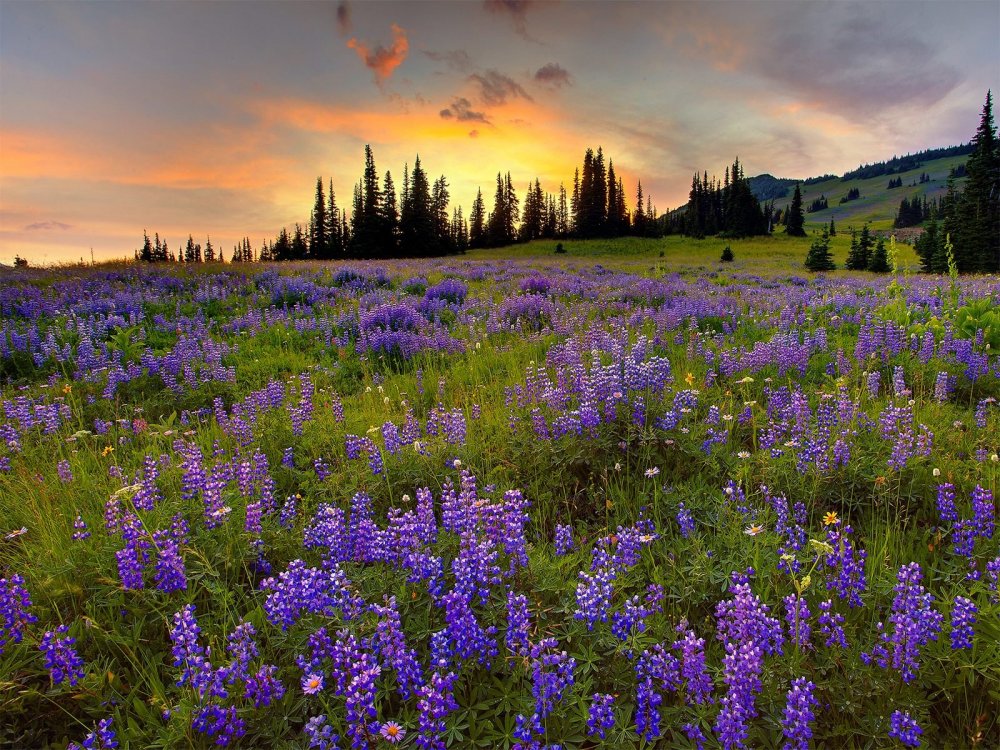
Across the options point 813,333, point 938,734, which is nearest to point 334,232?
point 813,333

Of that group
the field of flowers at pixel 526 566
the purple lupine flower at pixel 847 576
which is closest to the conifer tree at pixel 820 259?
the field of flowers at pixel 526 566

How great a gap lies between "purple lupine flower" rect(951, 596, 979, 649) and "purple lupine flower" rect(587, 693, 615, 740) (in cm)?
160

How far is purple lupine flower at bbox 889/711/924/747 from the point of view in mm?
2002

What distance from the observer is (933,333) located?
7055 millimetres

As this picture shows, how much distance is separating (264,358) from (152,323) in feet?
13.3

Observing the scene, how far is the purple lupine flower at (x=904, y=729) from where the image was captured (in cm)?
200

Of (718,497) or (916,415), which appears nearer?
(718,497)

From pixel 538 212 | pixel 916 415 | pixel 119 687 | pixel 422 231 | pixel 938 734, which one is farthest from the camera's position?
pixel 538 212

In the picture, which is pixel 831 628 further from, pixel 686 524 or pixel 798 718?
pixel 686 524

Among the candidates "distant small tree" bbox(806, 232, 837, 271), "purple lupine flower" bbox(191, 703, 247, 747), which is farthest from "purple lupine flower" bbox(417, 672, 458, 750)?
"distant small tree" bbox(806, 232, 837, 271)

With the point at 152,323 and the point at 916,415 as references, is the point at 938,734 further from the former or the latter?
the point at 152,323

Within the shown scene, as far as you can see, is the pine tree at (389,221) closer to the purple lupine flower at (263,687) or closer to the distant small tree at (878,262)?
the distant small tree at (878,262)

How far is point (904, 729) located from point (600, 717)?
1.25 meters

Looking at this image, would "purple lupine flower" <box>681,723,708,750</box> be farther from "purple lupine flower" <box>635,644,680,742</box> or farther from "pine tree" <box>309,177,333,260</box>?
"pine tree" <box>309,177,333,260</box>
